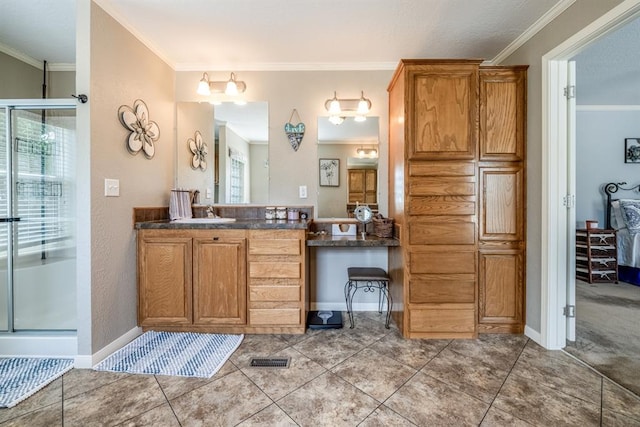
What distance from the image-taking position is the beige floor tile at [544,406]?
136 centimetres

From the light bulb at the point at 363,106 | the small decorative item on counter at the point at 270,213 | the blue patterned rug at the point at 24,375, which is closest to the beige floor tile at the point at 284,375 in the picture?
the blue patterned rug at the point at 24,375

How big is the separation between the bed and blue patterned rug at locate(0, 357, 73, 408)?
19.8 ft

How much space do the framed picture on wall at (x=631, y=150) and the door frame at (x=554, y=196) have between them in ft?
11.6

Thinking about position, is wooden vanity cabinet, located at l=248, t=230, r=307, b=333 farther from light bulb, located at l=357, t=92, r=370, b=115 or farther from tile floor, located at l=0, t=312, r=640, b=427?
light bulb, located at l=357, t=92, r=370, b=115

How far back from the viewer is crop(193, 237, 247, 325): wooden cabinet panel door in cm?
220

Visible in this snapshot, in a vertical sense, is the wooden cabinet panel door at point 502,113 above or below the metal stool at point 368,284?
above

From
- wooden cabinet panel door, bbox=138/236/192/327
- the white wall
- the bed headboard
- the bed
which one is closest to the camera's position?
→ wooden cabinet panel door, bbox=138/236/192/327

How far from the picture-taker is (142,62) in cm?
230

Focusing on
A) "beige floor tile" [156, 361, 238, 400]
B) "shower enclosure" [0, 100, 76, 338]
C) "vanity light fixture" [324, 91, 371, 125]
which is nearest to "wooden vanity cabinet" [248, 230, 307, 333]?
"beige floor tile" [156, 361, 238, 400]

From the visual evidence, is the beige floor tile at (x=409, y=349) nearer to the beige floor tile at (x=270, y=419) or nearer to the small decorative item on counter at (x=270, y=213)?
the beige floor tile at (x=270, y=419)

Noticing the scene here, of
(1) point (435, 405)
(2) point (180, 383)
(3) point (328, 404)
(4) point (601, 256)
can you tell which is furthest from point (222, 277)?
(4) point (601, 256)

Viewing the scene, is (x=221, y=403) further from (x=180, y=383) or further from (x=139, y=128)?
(x=139, y=128)

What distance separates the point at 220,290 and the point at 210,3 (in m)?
2.17

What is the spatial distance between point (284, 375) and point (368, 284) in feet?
4.24
